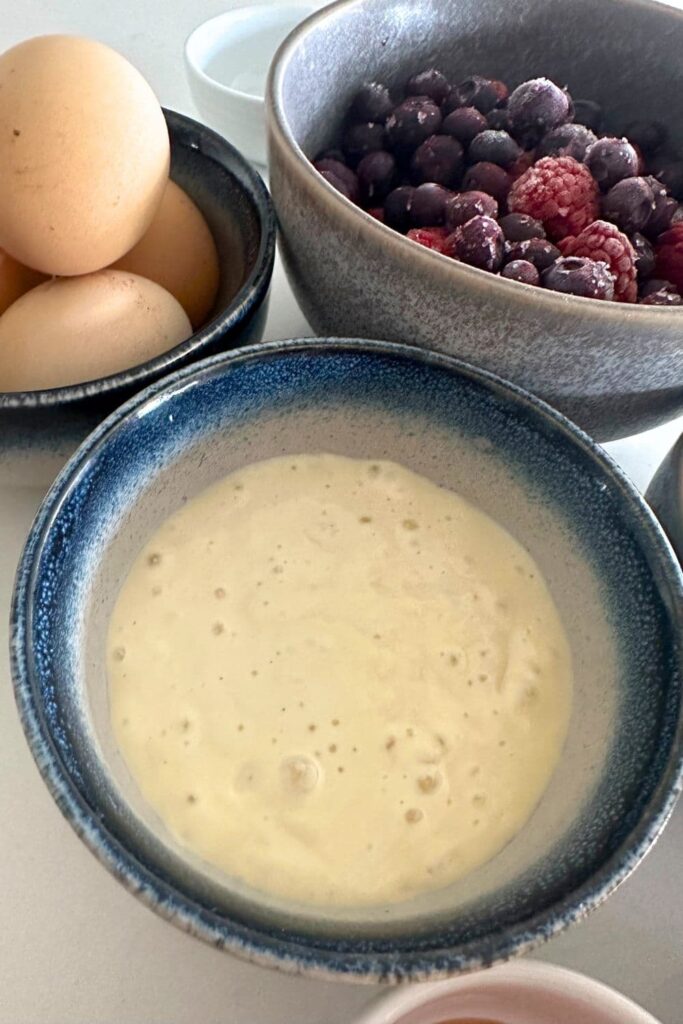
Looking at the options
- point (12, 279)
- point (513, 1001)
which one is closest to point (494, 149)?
point (12, 279)

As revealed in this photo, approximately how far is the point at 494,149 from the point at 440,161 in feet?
0.13

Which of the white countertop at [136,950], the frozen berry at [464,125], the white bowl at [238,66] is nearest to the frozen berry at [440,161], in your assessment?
the frozen berry at [464,125]

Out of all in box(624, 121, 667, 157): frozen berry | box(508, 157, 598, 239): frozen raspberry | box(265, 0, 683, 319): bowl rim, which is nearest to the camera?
box(265, 0, 683, 319): bowl rim

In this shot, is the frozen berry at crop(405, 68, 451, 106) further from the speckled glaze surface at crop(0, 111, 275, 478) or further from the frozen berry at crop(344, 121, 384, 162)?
the speckled glaze surface at crop(0, 111, 275, 478)

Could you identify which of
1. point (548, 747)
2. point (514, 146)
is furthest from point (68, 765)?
point (514, 146)

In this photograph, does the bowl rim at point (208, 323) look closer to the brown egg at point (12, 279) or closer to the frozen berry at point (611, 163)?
the brown egg at point (12, 279)

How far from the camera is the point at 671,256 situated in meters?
0.61

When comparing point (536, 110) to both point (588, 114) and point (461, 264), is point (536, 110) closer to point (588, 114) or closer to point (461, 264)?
point (588, 114)

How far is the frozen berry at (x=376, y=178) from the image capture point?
66cm

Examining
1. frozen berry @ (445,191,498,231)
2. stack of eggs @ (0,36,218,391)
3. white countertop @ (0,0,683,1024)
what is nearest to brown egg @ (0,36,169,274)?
stack of eggs @ (0,36,218,391)

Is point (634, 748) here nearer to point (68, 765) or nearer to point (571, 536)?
point (571, 536)

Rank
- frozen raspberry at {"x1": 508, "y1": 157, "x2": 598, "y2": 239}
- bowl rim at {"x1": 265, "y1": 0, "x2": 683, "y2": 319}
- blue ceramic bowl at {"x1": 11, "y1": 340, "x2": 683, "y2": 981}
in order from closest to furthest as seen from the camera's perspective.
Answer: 1. blue ceramic bowl at {"x1": 11, "y1": 340, "x2": 683, "y2": 981}
2. bowl rim at {"x1": 265, "y1": 0, "x2": 683, "y2": 319}
3. frozen raspberry at {"x1": 508, "y1": 157, "x2": 598, "y2": 239}

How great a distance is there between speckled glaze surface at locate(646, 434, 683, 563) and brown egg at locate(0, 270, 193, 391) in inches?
13.6

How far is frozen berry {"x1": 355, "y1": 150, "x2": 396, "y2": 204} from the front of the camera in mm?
657
